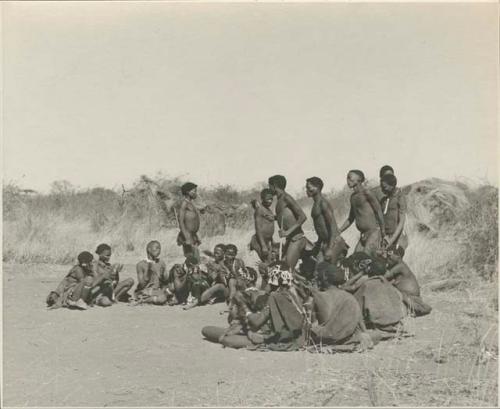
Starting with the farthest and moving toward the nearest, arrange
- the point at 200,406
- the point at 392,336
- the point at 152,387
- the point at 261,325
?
1. the point at 392,336
2. the point at 261,325
3. the point at 152,387
4. the point at 200,406

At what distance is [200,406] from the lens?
5125 millimetres

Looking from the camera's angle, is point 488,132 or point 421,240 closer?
point 488,132

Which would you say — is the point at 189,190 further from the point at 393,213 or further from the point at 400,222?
the point at 400,222

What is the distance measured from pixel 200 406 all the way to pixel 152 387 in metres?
0.64

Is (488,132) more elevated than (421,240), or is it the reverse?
(488,132)

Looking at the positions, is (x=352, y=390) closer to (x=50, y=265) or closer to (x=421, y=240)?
(x=421, y=240)

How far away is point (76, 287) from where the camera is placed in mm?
8906

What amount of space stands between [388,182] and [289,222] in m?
1.40

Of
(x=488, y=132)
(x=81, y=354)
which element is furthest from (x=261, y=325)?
(x=488, y=132)

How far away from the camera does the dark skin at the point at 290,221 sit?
28.5ft

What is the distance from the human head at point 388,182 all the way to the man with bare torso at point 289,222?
3.79ft

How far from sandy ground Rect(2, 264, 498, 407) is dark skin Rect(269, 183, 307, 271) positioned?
4.18 feet

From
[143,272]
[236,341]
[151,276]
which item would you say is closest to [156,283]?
[151,276]

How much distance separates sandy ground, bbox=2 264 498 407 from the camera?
5.34 metres
